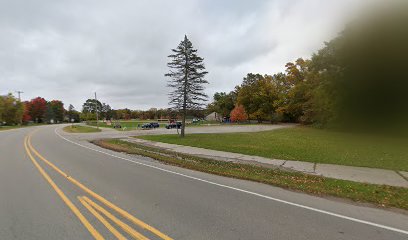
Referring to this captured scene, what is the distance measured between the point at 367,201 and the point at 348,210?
1.10 meters

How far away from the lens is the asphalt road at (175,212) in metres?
4.62

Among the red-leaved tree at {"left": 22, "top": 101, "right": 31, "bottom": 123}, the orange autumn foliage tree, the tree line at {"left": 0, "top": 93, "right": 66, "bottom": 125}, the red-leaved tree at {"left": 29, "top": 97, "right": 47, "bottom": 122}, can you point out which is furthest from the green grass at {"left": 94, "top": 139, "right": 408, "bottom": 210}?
the red-leaved tree at {"left": 29, "top": 97, "right": 47, "bottom": 122}

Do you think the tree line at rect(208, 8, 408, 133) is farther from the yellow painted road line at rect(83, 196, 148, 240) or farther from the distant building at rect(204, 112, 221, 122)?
the distant building at rect(204, 112, 221, 122)

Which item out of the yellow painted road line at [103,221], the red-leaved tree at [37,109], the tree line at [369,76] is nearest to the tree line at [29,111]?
the red-leaved tree at [37,109]

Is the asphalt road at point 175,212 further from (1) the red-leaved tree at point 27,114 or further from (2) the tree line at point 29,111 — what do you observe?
(1) the red-leaved tree at point 27,114

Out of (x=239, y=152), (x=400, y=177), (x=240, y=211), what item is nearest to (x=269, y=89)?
(x=239, y=152)

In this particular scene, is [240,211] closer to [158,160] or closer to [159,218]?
[159,218]

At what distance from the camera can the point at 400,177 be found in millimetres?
9344

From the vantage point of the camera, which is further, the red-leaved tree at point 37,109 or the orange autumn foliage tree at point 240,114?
the red-leaved tree at point 37,109

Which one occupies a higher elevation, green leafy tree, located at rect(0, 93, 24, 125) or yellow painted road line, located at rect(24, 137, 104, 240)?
green leafy tree, located at rect(0, 93, 24, 125)

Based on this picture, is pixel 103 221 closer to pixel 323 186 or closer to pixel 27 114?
pixel 323 186

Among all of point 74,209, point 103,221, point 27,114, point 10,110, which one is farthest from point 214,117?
point 103,221

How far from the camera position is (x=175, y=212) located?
18.4ft

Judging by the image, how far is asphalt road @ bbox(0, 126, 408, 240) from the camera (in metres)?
4.62
